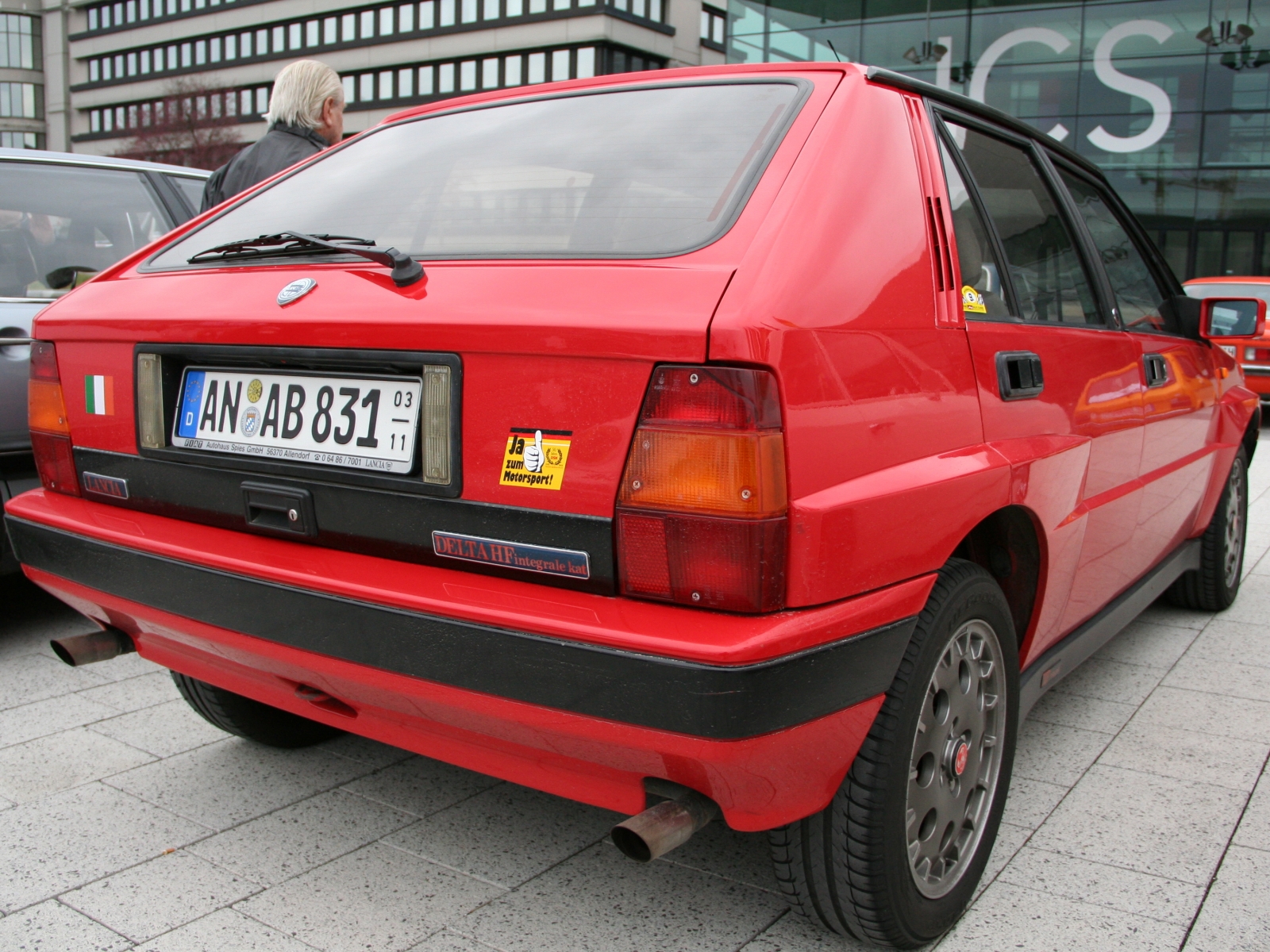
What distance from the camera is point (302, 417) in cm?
200

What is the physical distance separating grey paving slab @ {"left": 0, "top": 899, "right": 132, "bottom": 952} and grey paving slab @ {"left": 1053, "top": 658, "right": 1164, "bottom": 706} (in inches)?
107

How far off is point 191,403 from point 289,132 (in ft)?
8.37

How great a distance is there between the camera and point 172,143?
4803 cm

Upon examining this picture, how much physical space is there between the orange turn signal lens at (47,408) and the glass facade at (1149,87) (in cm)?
2058

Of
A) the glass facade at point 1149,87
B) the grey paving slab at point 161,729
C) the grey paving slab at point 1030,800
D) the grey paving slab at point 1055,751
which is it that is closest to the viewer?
Result: the grey paving slab at point 1030,800

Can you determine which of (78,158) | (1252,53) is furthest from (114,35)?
(78,158)

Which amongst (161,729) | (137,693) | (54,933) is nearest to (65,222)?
(137,693)

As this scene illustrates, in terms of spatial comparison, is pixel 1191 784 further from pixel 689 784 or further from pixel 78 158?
pixel 78 158

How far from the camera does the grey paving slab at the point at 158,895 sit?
2150 mm

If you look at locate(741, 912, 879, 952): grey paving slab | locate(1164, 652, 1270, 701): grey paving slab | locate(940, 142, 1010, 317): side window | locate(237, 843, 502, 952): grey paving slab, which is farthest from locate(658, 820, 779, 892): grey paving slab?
locate(1164, 652, 1270, 701): grey paving slab

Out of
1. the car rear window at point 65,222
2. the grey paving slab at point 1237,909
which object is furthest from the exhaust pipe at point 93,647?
the grey paving slab at point 1237,909

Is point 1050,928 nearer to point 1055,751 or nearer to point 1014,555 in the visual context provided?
point 1014,555

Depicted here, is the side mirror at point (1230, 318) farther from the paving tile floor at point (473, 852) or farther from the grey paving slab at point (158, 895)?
the grey paving slab at point (158, 895)

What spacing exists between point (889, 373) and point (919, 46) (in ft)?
74.9
